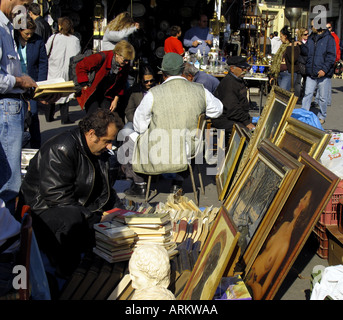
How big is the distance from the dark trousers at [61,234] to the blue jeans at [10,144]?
1.89 ft

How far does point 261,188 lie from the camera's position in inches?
123

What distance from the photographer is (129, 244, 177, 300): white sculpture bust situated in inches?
99.7

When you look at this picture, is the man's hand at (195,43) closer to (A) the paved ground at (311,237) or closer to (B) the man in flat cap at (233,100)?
(A) the paved ground at (311,237)

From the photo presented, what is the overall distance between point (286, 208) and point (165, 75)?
2.60 meters

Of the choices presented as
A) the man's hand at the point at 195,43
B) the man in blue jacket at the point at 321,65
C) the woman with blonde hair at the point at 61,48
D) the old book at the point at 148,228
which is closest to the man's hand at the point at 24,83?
the old book at the point at 148,228

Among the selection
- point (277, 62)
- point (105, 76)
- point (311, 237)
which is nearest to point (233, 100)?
point (105, 76)

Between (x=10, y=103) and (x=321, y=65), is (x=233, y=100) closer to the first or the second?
(x=10, y=103)

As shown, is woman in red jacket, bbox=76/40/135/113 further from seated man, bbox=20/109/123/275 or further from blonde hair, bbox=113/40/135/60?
seated man, bbox=20/109/123/275

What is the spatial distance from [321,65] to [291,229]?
21.9 ft

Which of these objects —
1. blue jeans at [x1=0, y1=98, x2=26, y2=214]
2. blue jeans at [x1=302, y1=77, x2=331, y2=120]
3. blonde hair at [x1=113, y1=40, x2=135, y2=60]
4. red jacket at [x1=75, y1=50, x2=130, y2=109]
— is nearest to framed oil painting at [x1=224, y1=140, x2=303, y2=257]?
blue jeans at [x1=0, y1=98, x2=26, y2=214]

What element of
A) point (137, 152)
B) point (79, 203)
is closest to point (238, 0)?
point (137, 152)

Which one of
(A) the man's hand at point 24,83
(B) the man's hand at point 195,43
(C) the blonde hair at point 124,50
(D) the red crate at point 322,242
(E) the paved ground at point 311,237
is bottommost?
(E) the paved ground at point 311,237

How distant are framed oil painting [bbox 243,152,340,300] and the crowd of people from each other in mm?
1267

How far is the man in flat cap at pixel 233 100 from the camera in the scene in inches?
239
